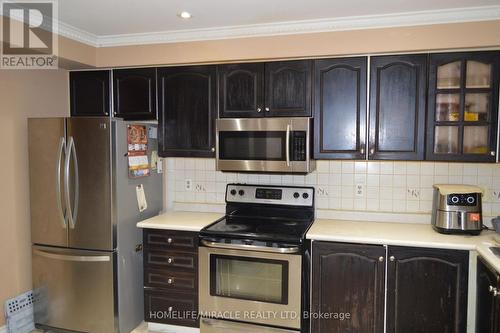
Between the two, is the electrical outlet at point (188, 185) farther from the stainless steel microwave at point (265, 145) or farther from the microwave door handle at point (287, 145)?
the microwave door handle at point (287, 145)

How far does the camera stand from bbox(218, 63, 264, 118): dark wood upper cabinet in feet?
9.39

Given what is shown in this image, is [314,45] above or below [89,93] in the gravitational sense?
above

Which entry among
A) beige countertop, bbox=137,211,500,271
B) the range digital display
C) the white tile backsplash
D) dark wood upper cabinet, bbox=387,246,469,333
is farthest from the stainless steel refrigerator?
dark wood upper cabinet, bbox=387,246,469,333

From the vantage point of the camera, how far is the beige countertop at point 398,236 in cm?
230

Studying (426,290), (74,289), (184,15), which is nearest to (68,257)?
(74,289)

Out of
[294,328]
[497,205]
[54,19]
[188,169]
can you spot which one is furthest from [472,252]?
[54,19]

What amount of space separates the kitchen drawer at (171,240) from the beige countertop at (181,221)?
0.05 m

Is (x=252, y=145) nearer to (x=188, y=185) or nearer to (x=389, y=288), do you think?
(x=188, y=185)

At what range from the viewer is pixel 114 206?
272 cm

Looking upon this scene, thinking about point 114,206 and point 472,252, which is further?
point 114,206

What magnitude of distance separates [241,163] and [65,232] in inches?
57.4

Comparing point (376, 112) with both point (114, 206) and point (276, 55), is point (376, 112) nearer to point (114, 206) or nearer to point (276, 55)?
point (276, 55)

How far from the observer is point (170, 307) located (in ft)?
9.58

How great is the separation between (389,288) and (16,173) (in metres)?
2.89
